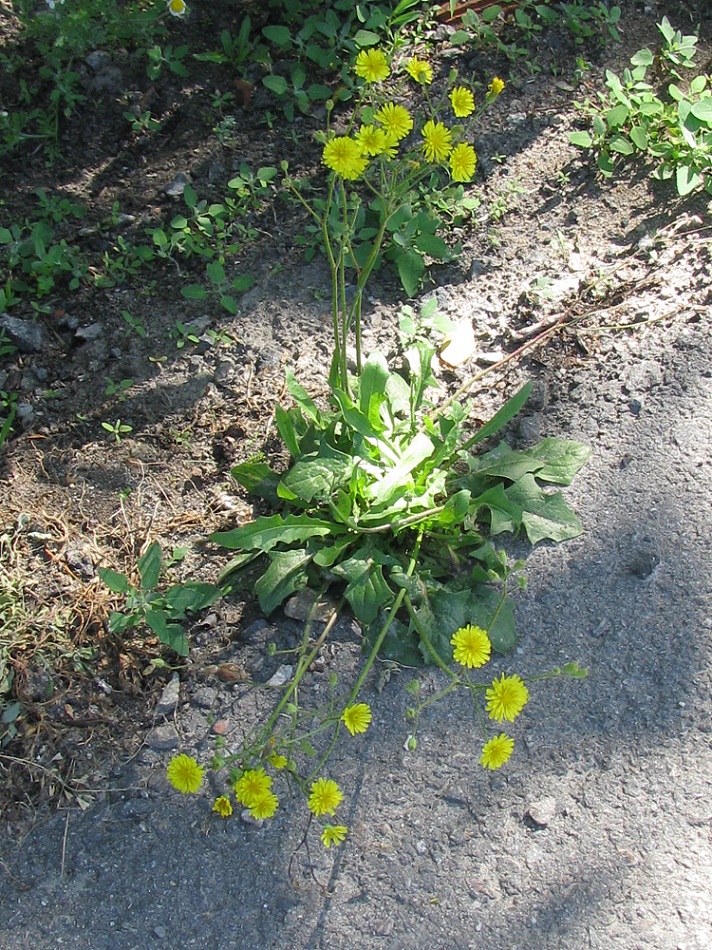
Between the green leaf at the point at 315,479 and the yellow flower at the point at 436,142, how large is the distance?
2.59 ft

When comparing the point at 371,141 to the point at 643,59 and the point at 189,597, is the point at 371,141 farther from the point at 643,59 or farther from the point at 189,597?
the point at 643,59

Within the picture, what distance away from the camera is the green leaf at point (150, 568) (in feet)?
7.54

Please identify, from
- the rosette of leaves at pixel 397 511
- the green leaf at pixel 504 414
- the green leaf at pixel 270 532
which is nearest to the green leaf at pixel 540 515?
the rosette of leaves at pixel 397 511

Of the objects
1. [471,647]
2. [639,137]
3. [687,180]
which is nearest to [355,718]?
[471,647]

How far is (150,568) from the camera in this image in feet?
7.55

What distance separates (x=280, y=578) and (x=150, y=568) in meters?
0.33

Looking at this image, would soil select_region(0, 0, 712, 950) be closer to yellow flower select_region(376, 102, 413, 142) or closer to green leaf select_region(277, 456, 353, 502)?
green leaf select_region(277, 456, 353, 502)

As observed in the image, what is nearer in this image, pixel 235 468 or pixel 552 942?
pixel 552 942

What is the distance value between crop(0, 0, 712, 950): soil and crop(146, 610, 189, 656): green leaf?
7cm

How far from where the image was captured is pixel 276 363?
2807 millimetres

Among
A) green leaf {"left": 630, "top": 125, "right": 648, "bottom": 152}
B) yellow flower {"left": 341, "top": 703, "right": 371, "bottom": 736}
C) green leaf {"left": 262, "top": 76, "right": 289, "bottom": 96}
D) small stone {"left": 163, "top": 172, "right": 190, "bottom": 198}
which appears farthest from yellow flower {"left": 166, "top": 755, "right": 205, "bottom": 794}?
green leaf {"left": 630, "top": 125, "right": 648, "bottom": 152}

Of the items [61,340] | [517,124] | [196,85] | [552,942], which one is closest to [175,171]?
[196,85]

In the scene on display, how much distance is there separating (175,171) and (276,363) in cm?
90

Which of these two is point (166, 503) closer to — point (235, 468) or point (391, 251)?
point (235, 468)
